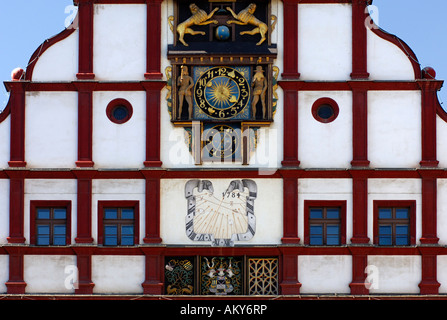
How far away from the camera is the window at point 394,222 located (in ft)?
140

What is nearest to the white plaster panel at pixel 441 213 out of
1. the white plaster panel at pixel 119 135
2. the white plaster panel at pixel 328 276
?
the white plaster panel at pixel 328 276

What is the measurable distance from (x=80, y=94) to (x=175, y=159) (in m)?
3.96

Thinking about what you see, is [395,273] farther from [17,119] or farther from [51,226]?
[17,119]

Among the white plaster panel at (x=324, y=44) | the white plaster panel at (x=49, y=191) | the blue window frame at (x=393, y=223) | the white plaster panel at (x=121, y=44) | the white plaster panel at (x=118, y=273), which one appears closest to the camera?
the white plaster panel at (x=118, y=273)

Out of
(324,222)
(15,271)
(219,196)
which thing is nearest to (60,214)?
(15,271)

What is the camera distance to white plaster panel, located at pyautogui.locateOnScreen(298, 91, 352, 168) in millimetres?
42875

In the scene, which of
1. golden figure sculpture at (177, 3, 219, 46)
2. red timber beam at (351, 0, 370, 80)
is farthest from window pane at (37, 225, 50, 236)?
red timber beam at (351, 0, 370, 80)

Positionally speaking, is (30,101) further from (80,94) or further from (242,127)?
(242,127)

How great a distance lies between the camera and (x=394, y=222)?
42.8m

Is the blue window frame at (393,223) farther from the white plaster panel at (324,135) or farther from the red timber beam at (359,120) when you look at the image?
the white plaster panel at (324,135)

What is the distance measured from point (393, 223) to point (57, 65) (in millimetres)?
12708

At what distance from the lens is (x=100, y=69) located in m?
43.4

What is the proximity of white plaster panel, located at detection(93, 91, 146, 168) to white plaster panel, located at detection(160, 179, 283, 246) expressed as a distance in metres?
1.58

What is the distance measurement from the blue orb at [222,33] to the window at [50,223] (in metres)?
7.63
